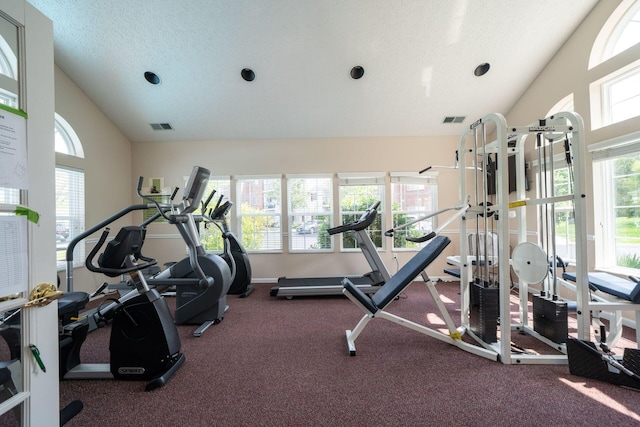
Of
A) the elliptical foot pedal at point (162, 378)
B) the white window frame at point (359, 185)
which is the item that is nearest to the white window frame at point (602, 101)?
the white window frame at point (359, 185)

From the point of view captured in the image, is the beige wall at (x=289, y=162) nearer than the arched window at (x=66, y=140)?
No

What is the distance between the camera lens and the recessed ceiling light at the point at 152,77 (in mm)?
3578

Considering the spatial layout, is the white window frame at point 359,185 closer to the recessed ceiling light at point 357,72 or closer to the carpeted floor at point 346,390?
the recessed ceiling light at point 357,72

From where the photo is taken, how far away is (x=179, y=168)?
472 cm

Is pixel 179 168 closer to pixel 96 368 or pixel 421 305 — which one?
pixel 96 368

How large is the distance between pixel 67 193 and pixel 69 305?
2.74m

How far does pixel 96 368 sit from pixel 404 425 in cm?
223

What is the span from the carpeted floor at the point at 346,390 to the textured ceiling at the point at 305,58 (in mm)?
3384

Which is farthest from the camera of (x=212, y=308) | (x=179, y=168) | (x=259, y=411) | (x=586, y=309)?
(x=179, y=168)

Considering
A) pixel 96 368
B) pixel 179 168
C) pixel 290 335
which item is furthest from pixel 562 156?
pixel 179 168

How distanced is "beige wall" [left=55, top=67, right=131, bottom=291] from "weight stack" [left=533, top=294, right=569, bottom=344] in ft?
18.5

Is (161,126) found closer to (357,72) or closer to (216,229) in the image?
(216,229)

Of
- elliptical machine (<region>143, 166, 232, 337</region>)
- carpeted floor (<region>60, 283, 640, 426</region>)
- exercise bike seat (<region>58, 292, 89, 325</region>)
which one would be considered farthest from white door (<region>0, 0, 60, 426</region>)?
elliptical machine (<region>143, 166, 232, 337</region>)

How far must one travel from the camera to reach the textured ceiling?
2910 millimetres
